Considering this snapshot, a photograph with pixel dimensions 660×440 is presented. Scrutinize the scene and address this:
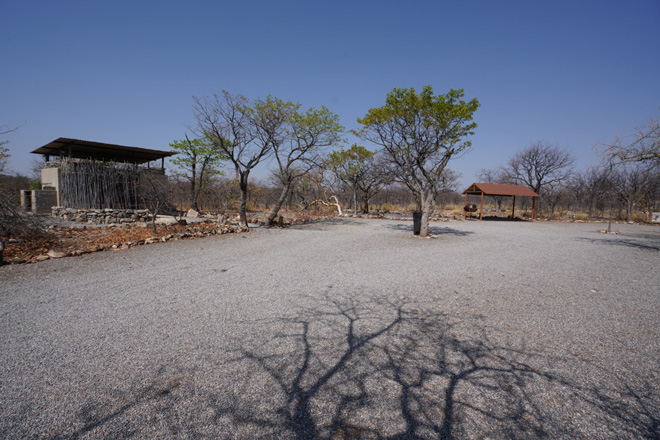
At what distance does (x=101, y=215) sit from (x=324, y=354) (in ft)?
49.4

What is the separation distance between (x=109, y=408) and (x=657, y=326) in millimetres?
5967

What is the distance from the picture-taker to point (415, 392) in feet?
7.49

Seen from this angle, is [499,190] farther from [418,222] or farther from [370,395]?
[370,395]

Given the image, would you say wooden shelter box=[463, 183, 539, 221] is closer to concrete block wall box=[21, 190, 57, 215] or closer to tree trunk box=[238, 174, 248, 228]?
tree trunk box=[238, 174, 248, 228]

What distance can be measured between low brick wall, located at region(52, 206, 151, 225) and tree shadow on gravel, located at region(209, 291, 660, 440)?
1372 centimetres

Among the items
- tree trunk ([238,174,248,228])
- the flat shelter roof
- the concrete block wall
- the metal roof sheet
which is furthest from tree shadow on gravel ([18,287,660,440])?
the metal roof sheet

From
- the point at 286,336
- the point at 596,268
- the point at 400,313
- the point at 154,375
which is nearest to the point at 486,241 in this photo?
the point at 596,268

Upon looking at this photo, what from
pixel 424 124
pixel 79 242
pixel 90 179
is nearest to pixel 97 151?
pixel 90 179

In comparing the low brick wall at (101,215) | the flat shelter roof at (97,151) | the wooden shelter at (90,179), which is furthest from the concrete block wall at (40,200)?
the flat shelter roof at (97,151)

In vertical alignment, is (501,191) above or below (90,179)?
above

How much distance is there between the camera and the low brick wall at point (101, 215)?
42.9 feet

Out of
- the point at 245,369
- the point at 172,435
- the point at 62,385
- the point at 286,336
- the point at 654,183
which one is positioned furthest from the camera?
the point at 654,183

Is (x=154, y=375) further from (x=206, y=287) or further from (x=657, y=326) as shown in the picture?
(x=657, y=326)

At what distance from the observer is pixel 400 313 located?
12.6ft
